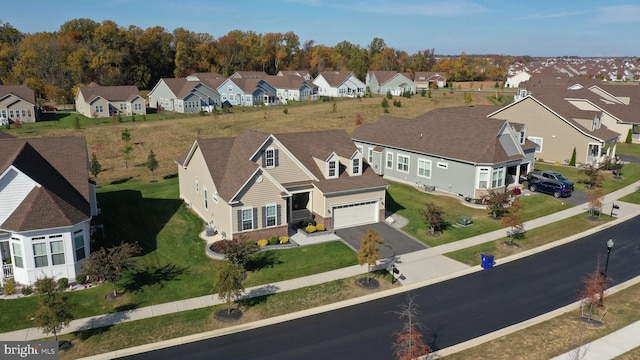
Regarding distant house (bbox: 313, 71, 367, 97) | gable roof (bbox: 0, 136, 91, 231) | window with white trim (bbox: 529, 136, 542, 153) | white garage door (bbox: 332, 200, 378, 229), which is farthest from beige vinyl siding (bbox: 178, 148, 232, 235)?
distant house (bbox: 313, 71, 367, 97)

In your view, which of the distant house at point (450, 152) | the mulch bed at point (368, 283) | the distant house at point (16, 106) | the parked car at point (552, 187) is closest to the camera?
the mulch bed at point (368, 283)

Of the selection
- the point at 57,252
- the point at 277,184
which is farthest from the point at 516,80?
the point at 57,252

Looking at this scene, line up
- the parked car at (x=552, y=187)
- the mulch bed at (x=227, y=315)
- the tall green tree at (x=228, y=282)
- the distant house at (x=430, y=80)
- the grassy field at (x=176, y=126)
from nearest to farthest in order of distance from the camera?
1. the tall green tree at (x=228, y=282)
2. the mulch bed at (x=227, y=315)
3. the parked car at (x=552, y=187)
4. the grassy field at (x=176, y=126)
5. the distant house at (x=430, y=80)

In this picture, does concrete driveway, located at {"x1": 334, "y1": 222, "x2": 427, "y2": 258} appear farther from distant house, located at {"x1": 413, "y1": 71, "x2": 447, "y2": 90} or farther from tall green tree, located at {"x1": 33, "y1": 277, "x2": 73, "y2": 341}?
distant house, located at {"x1": 413, "y1": 71, "x2": 447, "y2": 90}

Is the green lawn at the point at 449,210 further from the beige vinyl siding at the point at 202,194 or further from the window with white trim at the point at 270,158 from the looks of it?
the beige vinyl siding at the point at 202,194

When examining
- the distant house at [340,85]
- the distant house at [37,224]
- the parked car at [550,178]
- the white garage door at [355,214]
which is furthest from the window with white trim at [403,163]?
the distant house at [340,85]

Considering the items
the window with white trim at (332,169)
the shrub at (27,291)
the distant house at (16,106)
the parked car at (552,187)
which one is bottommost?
the shrub at (27,291)

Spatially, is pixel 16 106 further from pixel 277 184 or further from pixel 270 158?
pixel 277 184
